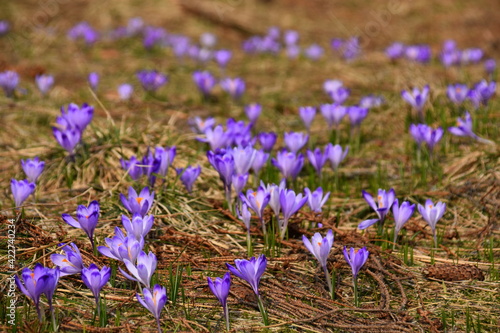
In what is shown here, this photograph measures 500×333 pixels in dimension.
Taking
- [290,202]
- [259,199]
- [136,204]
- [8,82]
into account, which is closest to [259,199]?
[259,199]

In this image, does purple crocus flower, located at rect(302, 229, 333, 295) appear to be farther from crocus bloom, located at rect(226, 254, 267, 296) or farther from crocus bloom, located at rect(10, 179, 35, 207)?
crocus bloom, located at rect(10, 179, 35, 207)

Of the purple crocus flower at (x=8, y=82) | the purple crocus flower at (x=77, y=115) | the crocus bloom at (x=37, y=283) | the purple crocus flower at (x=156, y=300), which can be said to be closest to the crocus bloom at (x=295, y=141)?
the purple crocus flower at (x=77, y=115)

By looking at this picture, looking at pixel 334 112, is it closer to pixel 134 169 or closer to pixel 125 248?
pixel 134 169

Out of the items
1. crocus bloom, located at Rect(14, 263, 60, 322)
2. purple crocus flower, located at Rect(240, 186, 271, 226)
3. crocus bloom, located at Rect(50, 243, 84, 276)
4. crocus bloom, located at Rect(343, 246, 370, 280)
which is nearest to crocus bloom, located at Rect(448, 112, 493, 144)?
purple crocus flower, located at Rect(240, 186, 271, 226)

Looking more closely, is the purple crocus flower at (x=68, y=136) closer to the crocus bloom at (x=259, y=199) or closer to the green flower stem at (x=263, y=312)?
the crocus bloom at (x=259, y=199)

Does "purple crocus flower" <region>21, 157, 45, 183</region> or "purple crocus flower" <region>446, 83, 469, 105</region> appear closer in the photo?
"purple crocus flower" <region>21, 157, 45, 183</region>

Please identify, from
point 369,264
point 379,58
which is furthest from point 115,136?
point 379,58

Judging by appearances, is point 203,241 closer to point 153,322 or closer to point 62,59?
point 153,322
